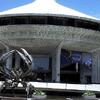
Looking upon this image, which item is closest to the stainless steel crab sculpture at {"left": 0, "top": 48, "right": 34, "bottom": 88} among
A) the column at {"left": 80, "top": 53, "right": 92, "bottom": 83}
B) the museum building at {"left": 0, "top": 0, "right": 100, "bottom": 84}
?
the museum building at {"left": 0, "top": 0, "right": 100, "bottom": 84}

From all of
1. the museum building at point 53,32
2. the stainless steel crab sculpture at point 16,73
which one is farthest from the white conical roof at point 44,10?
the stainless steel crab sculpture at point 16,73

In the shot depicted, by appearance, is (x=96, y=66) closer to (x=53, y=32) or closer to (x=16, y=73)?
(x=53, y=32)

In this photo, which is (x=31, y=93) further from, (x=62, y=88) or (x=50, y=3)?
(x=50, y=3)

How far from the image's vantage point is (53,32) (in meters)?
54.6

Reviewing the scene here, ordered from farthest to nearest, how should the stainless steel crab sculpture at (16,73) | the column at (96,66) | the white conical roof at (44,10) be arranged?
the column at (96,66) → the white conical roof at (44,10) → the stainless steel crab sculpture at (16,73)

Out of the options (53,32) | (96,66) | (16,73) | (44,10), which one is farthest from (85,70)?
(16,73)

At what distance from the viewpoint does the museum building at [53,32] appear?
5456cm

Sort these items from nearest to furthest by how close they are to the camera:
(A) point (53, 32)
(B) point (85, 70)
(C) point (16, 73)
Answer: (C) point (16, 73) → (A) point (53, 32) → (B) point (85, 70)

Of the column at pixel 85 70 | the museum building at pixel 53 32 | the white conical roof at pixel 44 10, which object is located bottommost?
the column at pixel 85 70

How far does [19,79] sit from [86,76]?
48035 millimetres

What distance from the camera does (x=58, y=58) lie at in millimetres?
60031

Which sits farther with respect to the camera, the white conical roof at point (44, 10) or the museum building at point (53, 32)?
the white conical roof at point (44, 10)

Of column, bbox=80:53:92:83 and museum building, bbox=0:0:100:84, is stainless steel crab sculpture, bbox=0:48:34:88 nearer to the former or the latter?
museum building, bbox=0:0:100:84

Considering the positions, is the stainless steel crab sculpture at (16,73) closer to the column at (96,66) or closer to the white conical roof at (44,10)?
the white conical roof at (44,10)
